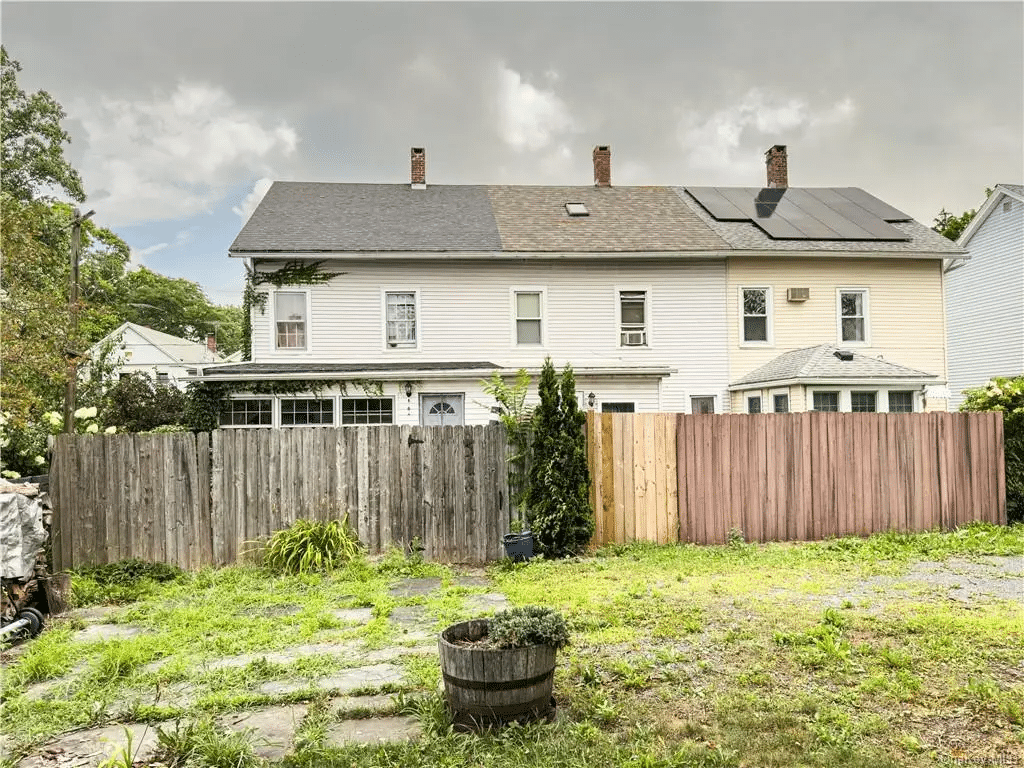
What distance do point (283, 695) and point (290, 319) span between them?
1258cm

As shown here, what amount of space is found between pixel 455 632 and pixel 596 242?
45.4 feet

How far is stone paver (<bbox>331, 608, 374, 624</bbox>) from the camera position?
19.0 ft

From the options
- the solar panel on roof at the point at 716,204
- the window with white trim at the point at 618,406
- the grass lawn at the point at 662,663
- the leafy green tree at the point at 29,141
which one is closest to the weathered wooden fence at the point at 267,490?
the grass lawn at the point at 662,663

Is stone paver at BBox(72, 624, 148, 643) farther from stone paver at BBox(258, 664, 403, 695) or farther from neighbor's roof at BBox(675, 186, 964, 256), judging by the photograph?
neighbor's roof at BBox(675, 186, 964, 256)

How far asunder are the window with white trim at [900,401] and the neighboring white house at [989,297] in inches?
205

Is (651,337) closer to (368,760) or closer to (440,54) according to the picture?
(440,54)

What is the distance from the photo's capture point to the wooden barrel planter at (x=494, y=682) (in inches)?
137

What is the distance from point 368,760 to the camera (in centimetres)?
324

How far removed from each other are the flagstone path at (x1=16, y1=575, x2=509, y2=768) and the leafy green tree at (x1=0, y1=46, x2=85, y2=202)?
27690mm

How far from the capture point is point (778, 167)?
67.5ft

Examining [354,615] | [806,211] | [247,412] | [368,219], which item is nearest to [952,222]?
[806,211]

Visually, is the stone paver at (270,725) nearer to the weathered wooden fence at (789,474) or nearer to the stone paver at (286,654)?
the stone paver at (286,654)

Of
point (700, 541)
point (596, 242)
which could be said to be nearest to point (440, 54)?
point (596, 242)

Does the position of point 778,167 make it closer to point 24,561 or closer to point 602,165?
point 602,165
